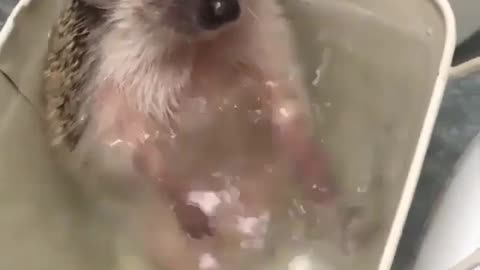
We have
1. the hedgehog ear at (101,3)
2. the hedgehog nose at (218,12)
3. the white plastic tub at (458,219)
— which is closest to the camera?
the white plastic tub at (458,219)

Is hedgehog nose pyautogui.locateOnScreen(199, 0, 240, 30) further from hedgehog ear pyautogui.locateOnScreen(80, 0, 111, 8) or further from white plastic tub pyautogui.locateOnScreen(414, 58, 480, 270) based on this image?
white plastic tub pyautogui.locateOnScreen(414, 58, 480, 270)

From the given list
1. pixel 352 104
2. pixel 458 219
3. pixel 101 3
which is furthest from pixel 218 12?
pixel 458 219

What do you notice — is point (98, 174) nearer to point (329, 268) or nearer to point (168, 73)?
point (168, 73)

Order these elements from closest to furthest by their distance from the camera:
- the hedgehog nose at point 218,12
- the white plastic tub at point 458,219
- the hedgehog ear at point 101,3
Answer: the white plastic tub at point 458,219 → the hedgehog nose at point 218,12 → the hedgehog ear at point 101,3

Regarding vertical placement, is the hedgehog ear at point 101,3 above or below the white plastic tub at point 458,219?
above

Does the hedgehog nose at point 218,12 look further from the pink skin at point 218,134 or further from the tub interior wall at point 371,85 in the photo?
the tub interior wall at point 371,85

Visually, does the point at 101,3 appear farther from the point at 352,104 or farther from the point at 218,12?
the point at 352,104

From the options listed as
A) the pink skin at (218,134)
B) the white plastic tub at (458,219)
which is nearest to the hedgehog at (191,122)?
the pink skin at (218,134)

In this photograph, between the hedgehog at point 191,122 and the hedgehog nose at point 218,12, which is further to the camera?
the hedgehog at point 191,122

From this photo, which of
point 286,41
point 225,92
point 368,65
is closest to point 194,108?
point 225,92
